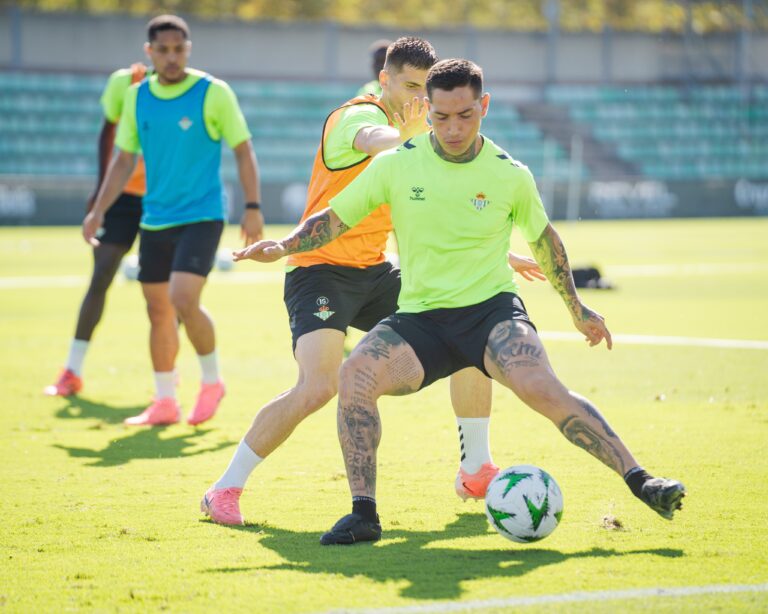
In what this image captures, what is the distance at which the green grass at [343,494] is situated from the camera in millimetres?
4898

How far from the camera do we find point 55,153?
39250 millimetres

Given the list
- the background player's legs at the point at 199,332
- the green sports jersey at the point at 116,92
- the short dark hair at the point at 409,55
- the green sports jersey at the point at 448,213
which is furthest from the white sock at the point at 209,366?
the green sports jersey at the point at 448,213

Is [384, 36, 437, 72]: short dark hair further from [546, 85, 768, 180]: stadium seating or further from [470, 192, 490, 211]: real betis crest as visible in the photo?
[546, 85, 768, 180]: stadium seating

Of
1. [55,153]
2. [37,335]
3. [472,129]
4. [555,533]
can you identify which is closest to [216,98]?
[472,129]

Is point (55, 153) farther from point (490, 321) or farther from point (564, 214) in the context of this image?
point (490, 321)

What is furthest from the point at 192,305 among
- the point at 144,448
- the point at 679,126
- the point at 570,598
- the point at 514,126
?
the point at 679,126

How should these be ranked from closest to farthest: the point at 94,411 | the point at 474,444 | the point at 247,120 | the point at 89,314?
the point at 474,444, the point at 94,411, the point at 89,314, the point at 247,120

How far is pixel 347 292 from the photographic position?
6.59m

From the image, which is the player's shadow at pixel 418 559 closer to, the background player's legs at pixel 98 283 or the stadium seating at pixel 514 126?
the background player's legs at pixel 98 283

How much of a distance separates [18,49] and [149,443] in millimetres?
35807

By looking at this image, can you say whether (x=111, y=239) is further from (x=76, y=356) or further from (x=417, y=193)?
(x=417, y=193)

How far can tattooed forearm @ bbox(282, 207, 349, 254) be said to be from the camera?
5918mm

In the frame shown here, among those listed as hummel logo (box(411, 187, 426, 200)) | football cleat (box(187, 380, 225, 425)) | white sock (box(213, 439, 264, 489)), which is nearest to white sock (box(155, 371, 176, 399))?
football cleat (box(187, 380, 225, 425))

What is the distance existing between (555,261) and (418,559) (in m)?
1.53
